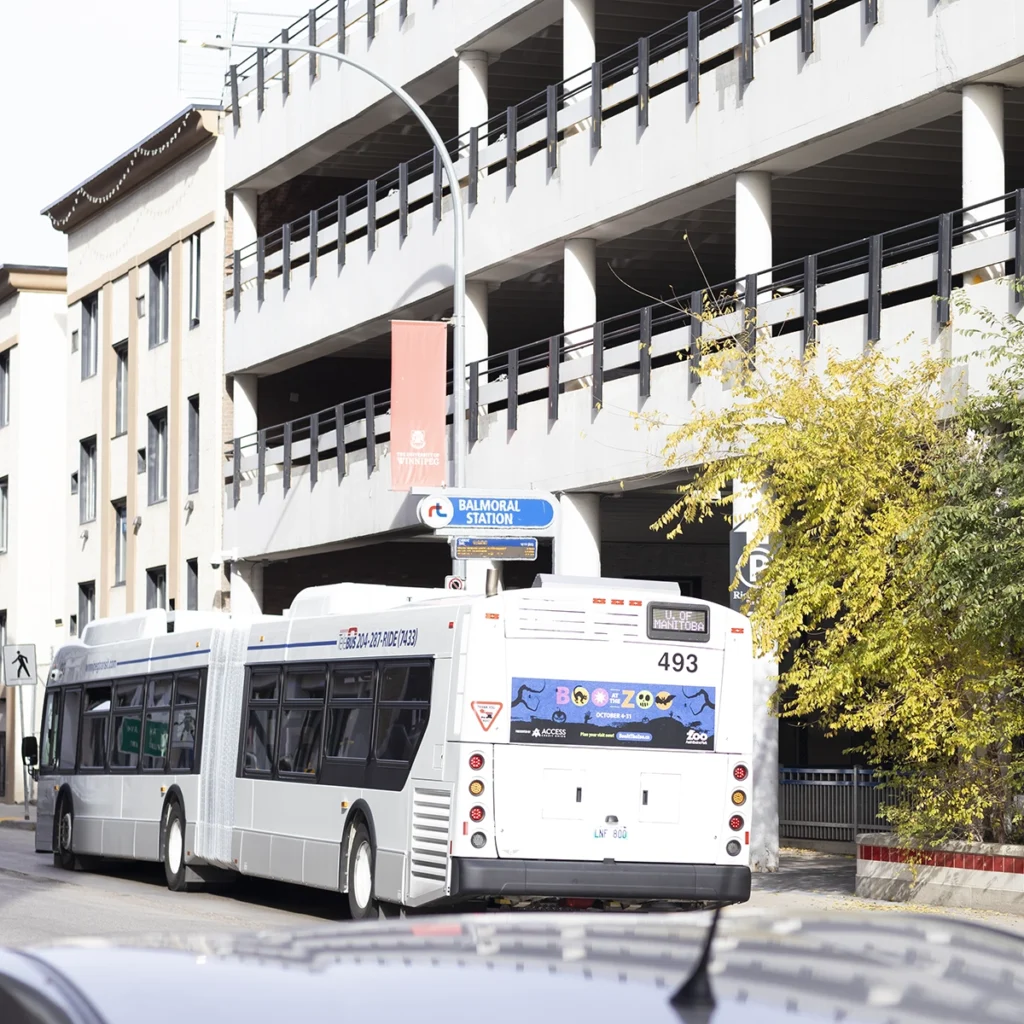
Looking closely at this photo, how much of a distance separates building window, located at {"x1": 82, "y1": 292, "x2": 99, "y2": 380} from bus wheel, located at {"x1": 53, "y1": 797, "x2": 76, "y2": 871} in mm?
23723

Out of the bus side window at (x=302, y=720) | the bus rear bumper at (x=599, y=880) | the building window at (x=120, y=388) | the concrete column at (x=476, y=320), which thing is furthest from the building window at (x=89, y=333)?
the bus rear bumper at (x=599, y=880)

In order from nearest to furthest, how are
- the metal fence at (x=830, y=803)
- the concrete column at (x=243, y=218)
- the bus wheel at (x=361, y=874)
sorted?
1. the bus wheel at (x=361, y=874)
2. the metal fence at (x=830, y=803)
3. the concrete column at (x=243, y=218)

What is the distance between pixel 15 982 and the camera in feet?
9.55

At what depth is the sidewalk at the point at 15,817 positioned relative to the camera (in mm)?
38550

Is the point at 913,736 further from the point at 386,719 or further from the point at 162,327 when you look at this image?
the point at 162,327

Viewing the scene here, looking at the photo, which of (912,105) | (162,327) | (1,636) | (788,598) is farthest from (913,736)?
(1,636)

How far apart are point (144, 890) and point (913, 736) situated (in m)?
8.83

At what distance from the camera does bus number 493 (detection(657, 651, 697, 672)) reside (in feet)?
50.9

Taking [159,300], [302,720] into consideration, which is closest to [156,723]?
[302,720]

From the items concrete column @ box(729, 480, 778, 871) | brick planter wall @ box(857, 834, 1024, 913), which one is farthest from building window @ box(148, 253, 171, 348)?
brick planter wall @ box(857, 834, 1024, 913)

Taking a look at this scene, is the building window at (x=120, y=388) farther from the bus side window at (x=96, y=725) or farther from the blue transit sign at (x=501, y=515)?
the blue transit sign at (x=501, y=515)

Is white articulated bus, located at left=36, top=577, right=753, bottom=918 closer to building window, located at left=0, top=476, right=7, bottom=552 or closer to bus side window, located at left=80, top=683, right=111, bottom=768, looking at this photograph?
bus side window, located at left=80, top=683, right=111, bottom=768

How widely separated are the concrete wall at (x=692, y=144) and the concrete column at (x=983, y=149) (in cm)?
27

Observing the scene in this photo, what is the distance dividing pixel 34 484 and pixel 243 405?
16447 mm
